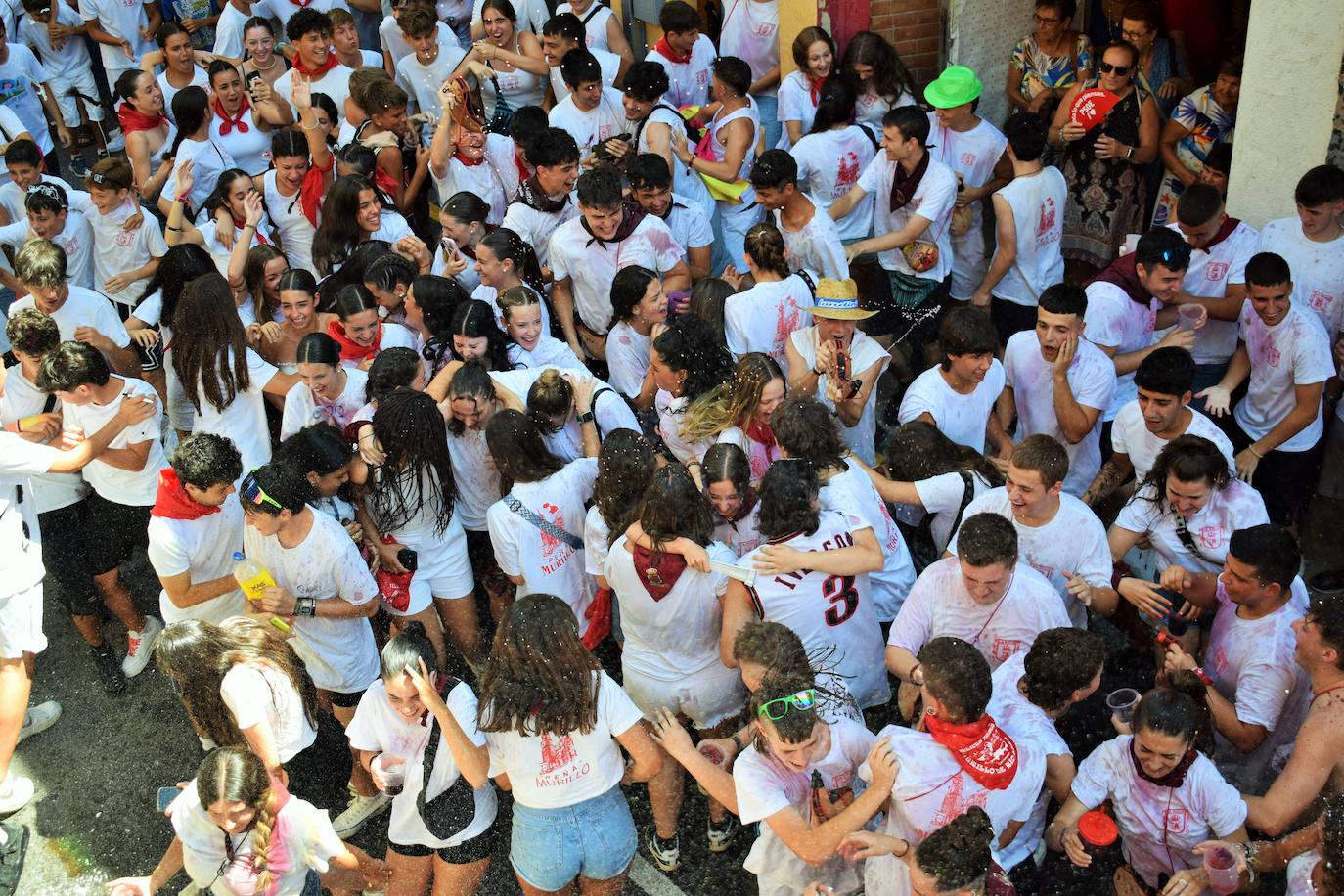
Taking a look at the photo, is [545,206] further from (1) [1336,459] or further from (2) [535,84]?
(1) [1336,459]

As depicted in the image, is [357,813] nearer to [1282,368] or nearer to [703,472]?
[703,472]

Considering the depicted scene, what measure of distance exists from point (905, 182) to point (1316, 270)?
2128 millimetres

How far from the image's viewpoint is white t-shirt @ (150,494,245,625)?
16.7 ft

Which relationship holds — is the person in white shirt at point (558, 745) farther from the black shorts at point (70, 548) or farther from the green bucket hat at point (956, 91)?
the green bucket hat at point (956, 91)

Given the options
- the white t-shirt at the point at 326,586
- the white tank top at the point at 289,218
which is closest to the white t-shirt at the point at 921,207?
the white tank top at the point at 289,218

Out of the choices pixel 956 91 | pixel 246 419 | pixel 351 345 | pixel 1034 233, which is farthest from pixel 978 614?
pixel 956 91

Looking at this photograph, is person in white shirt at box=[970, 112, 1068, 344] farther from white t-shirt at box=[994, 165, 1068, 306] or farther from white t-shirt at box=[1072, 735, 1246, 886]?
white t-shirt at box=[1072, 735, 1246, 886]

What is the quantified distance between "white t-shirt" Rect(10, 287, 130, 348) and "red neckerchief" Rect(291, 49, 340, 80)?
9.78 feet

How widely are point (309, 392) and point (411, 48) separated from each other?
438 cm

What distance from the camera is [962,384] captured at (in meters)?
5.61

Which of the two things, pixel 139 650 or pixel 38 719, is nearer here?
pixel 38 719

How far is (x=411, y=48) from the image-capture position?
932 cm

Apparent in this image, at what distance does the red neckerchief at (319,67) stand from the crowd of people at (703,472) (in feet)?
1.06

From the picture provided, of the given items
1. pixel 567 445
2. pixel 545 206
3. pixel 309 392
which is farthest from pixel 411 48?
pixel 567 445
